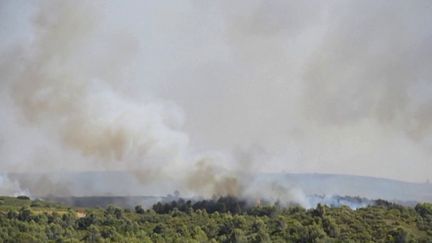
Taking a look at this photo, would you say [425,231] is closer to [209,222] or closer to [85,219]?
[209,222]

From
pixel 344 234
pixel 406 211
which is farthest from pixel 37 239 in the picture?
pixel 406 211

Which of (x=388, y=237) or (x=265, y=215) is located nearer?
(x=388, y=237)

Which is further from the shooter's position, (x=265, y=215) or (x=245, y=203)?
(x=245, y=203)

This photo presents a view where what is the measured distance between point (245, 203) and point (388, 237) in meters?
58.0

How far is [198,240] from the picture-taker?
7956cm

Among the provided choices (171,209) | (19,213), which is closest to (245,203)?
(171,209)

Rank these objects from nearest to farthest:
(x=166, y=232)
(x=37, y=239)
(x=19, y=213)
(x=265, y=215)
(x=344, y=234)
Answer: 1. (x=37, y=239)
2. (x=344, y=234)
3. (x=166, y=232)
4. (x=19, y=213)
5. (x=265, y=215)

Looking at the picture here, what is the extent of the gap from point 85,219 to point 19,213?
10.9m

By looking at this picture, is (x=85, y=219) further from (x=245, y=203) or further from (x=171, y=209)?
(x=245, y=203)

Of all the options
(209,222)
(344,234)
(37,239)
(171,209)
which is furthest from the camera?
(171,209)

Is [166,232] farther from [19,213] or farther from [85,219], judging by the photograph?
[19,213]

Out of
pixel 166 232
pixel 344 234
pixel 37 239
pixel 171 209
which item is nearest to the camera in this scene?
pixel 37 239

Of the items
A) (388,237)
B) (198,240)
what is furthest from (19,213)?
(388,237)

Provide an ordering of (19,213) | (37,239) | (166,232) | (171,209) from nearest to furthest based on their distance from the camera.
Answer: (37,239) < (166,232) < (19,213) < (171,209)
